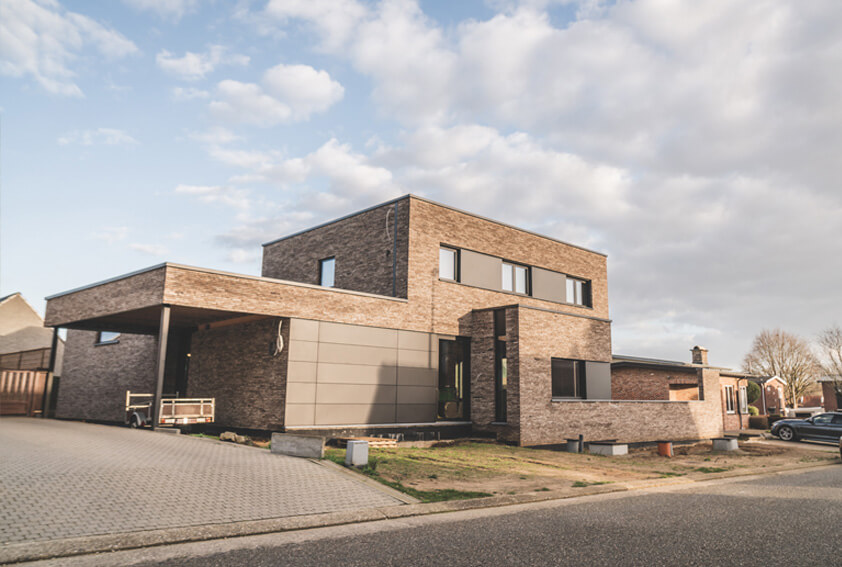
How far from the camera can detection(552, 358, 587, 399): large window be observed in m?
20.7

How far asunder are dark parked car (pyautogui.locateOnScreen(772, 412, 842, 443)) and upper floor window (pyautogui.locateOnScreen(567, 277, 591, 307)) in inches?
429

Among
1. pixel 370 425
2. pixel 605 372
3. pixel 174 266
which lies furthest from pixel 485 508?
pixel 605 372

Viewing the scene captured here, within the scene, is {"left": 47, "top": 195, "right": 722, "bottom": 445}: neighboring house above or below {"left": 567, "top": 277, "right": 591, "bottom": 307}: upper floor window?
below

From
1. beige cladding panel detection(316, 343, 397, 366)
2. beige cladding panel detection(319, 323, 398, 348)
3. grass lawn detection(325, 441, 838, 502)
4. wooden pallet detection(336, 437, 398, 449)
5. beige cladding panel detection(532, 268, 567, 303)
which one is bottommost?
grass lawn detection(325, 441, 838, 502)

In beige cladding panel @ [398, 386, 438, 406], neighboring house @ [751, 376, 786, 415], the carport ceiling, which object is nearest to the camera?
the carport ceiling

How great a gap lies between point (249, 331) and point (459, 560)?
14.0m

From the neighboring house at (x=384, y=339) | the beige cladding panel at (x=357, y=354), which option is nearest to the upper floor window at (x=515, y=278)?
the neighboring house at (x=384, y=339)

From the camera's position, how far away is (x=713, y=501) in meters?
9.82

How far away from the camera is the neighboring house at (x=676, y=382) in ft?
87.3

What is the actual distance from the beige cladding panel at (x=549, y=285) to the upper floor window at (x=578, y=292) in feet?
2.13

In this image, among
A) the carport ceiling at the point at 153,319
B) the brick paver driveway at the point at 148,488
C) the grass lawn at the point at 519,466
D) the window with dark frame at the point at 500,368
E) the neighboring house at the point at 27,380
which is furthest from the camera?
the neighboring house at the point at 27,380

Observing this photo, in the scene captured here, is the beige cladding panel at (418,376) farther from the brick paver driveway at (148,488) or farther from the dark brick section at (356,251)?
the brick paver driveway at (148,488)

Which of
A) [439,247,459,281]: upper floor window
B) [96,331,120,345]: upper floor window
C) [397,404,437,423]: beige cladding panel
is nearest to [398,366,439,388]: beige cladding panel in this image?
[397,404,437,423]: beige cladding panel

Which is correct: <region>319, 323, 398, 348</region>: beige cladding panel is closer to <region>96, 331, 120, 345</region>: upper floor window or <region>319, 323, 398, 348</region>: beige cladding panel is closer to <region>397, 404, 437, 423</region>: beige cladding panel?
<region>397, 404, 437, 423</region>: beige cladding panel
